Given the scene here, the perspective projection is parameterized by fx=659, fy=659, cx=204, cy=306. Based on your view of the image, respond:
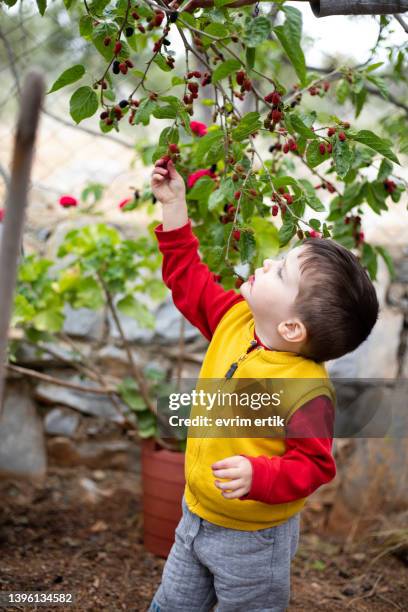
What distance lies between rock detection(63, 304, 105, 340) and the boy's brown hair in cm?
144

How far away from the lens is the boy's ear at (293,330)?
3.97 ft

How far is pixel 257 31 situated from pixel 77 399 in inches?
70.4

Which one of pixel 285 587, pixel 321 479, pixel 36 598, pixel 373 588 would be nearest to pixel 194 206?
pixel 321 479

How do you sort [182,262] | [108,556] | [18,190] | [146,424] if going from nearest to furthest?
[18,190], [182,262], [108,556], [146,424]

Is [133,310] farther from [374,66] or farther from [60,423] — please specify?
[374,66]

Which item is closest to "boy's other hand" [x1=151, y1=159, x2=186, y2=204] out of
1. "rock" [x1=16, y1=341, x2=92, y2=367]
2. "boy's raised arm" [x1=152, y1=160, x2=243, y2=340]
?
"boy's raised arm" [x1=152, y1=160, x2=243, y2=340]

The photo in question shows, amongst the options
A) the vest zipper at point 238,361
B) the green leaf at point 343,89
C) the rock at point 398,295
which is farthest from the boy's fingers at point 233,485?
the rock at point 398,295

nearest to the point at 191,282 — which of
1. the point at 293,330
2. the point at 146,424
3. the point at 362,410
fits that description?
the point at 293,330

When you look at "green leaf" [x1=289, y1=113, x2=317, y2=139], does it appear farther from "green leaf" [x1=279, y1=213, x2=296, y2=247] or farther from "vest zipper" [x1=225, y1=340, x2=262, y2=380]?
"vest zipper" [x1=225, y1=340, x2=262, y2=380]

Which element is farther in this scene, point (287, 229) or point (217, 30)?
point (287, 229)

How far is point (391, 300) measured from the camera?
102 inches

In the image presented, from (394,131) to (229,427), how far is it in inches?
50.2

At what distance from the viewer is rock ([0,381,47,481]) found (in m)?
2.48

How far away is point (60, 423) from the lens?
254 cm
